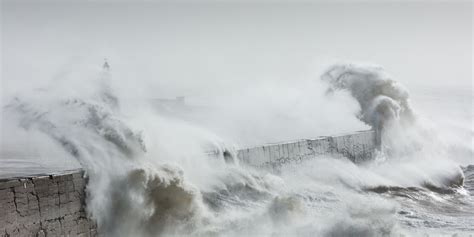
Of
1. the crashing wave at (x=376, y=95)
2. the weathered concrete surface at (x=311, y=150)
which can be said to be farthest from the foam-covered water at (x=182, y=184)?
the crashing wave at (x=376, y=95)

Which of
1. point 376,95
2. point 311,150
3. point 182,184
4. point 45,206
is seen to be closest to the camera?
point 45,206

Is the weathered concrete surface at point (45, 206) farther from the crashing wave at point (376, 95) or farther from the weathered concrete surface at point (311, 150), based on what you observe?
the crashing wave at point (376, 95)

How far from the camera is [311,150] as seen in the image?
544 inches

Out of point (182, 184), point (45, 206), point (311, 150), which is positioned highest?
point (45, 206)

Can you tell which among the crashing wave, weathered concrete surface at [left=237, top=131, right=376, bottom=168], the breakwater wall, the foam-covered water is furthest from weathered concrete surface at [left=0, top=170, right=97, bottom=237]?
the crashing wave

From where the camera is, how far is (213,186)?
9.69 m

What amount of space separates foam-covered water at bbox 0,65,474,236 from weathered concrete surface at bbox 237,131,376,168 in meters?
0.21

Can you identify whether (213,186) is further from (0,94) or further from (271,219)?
(0,94)

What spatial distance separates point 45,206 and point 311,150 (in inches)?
310

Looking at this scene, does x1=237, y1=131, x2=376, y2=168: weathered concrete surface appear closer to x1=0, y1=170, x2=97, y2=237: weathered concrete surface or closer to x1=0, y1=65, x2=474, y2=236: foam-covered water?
x1=0, y1=65, x2=474, y2=236: foam-covered water

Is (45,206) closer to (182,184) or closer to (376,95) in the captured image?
(182,184)

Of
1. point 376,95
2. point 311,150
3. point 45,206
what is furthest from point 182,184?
point 376,95

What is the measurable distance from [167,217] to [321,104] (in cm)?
1256

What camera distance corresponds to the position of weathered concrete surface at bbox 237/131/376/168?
450 inches
